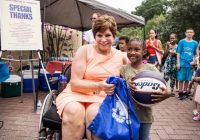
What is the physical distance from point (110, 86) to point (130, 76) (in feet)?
1.27

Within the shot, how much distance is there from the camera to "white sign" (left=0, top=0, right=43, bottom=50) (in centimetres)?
356

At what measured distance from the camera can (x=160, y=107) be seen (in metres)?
4.75

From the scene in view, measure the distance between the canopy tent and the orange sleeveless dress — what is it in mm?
3024

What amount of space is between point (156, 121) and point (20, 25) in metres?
3.10

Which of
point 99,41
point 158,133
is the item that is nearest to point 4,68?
point 99,41

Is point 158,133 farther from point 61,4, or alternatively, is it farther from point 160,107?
point 61,4

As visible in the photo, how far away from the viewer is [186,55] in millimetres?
5316

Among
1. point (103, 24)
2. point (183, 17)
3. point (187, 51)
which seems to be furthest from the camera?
point (183, 17)

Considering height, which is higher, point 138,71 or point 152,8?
point 152,8

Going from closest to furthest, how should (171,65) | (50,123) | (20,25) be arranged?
1. (50,123)
2. (20,25)
3. (171,65)

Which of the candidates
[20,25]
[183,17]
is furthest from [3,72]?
[183,17]

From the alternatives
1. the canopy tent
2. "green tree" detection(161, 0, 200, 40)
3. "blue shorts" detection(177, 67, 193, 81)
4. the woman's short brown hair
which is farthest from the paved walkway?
"green tree" detection(161, 0, 200, 40)

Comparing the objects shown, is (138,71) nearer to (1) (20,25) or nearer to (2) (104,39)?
(2) (104,39)

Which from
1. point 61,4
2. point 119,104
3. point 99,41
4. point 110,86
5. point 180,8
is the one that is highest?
point 180,8
